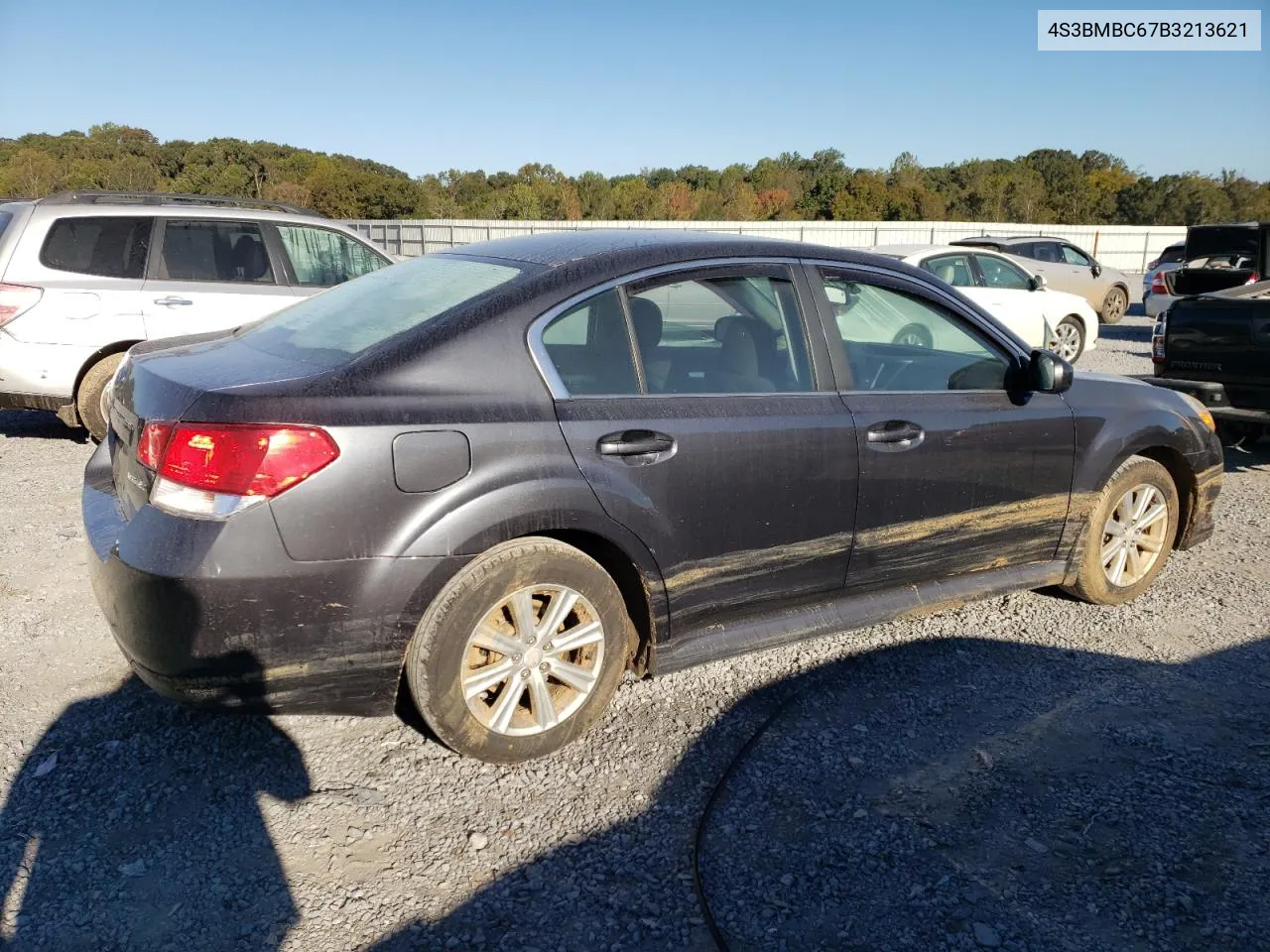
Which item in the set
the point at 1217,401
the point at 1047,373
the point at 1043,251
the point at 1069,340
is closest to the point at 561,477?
the point at 1047,373

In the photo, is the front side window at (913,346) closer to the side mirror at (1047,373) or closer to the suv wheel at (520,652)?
the side mirror at (1047,373)

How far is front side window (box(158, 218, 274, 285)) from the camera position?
7738 mm

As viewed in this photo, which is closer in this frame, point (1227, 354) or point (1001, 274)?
point (1227, 354)

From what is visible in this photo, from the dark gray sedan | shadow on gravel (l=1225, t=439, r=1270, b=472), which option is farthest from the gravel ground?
shadow on gravel (l=1225, t=439, r=1270, b=472)

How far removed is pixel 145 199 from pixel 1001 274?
974 centimetres

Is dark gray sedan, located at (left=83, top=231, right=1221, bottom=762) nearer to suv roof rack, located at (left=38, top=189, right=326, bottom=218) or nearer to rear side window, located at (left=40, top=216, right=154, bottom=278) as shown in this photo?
rear side window, located at (left=40, top=216, right=154, bottom=278)

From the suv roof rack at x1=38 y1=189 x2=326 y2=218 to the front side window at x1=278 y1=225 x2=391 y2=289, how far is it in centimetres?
27

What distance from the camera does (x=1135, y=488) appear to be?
15.6ft

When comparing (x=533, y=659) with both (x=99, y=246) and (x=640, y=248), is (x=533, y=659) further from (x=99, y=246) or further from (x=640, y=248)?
(x=99, y=246)

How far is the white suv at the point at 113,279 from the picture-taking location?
710cm

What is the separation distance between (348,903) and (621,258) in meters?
2.20

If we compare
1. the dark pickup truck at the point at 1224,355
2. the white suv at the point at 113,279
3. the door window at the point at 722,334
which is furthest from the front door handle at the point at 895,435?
the white suv at the point at 113,279

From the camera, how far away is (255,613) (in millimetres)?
2760

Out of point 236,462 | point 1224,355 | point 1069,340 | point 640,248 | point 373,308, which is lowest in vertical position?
point 1069,340
